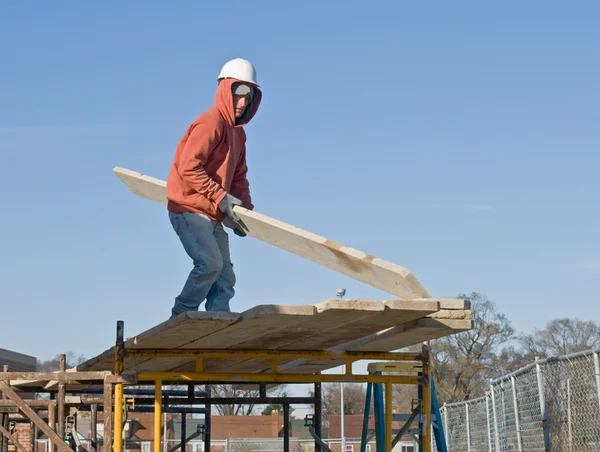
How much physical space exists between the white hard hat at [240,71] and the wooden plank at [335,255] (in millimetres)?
1126

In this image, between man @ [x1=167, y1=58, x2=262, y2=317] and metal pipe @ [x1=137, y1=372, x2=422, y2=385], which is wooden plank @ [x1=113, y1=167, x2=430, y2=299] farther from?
metal pipe @ [x1=137, y1=372, x2=422, y2=385]

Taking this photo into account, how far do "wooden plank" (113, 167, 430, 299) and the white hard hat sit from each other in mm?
1126

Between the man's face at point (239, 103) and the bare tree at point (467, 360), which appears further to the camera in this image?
the bare tree at point (467, 360)

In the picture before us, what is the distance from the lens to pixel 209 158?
748 cm

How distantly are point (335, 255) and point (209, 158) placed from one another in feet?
5.78

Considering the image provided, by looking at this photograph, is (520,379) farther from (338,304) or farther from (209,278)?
(338,304)

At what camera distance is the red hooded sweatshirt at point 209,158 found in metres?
7.20

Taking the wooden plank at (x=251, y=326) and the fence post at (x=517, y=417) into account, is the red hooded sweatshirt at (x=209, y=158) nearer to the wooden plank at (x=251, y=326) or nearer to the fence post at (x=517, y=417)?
the wooden plank at (x=251, y=326)

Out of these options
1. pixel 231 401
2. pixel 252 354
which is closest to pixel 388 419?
pixel 252 354

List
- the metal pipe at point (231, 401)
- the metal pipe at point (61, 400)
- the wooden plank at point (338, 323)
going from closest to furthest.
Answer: the wooden plank at point (338, 323) → the metal pipe at point (61, 400) → the metal pipe at point (231, 401)

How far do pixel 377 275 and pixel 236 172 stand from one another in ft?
8.68

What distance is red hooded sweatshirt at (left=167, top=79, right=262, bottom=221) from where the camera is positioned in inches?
283

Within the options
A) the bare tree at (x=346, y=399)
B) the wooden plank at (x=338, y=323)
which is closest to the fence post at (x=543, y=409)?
the wooden plank at (x=338, y=323)

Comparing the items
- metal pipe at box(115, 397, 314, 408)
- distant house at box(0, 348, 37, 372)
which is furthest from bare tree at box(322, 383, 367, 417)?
metal pipe at box(115, 397, 314, 408)
